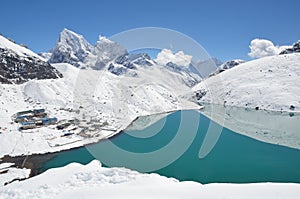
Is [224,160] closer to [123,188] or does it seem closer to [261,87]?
[123,188]

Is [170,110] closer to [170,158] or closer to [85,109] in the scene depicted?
[85,109]

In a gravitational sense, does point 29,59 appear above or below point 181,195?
above

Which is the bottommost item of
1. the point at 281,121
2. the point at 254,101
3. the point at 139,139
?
the point at 139,139

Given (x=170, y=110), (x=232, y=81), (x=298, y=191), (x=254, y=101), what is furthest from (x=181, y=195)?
(x=232, y=81)

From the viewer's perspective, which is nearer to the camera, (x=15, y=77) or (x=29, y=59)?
(x=15, y=77)

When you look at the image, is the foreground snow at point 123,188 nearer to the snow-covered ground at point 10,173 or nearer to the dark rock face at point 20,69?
the snow-covered ground at point 10,173
